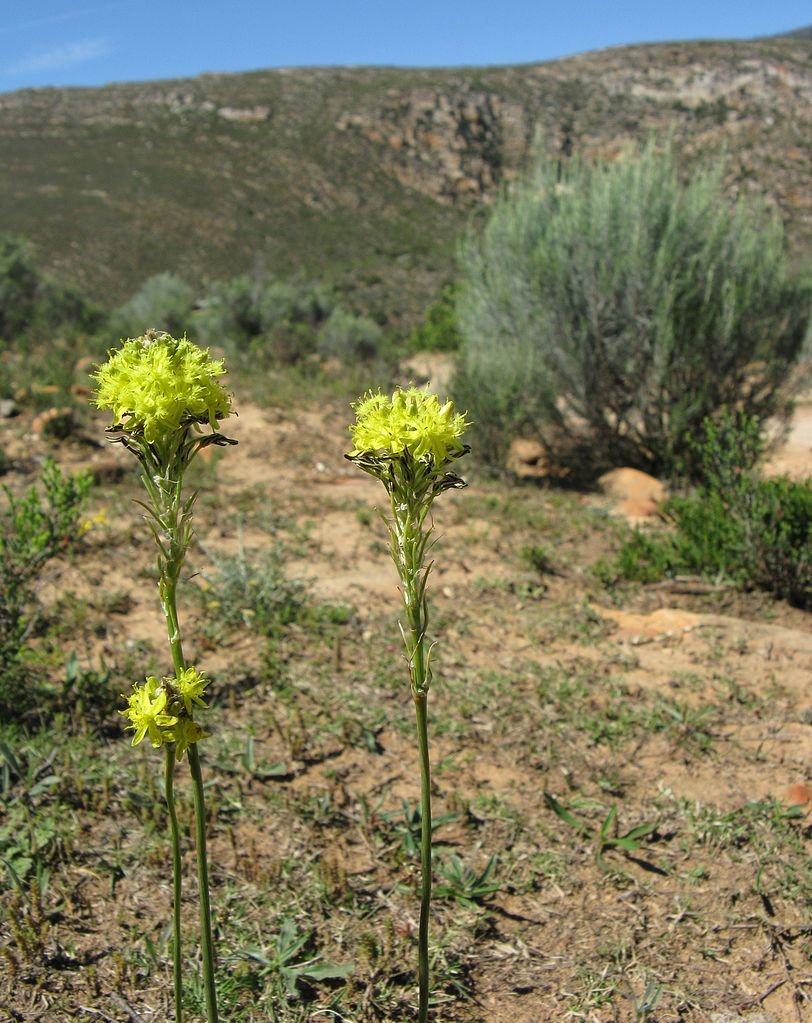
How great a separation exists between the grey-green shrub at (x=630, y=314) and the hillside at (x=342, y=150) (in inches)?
607

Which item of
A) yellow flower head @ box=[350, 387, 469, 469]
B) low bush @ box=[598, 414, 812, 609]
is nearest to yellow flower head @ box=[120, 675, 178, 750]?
yellow flower head @ box=[350, 387, 469, 469]

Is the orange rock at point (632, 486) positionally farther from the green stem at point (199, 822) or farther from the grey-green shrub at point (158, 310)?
the grey-green shrub at point (158, 310)

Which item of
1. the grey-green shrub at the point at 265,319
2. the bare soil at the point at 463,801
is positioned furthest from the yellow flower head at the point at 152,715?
the grey-green shrub at the point at 265,319

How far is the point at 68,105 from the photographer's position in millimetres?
38219

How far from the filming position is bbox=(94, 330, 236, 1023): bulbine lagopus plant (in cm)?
126

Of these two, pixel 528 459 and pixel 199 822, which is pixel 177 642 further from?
pixel 528 459

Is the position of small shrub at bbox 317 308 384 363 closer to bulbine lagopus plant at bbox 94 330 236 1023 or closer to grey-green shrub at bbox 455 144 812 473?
grey-green shrub at bbox 455 144 812 473

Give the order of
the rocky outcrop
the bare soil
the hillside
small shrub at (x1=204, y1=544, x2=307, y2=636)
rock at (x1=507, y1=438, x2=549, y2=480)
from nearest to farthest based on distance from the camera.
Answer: the bare soil < small shrub at (x1=204, y1=544, x2=307, y2=636) < rock at (x1=507, y1=438, x2=549, y2=480) < the hillside < the rocky outcrop

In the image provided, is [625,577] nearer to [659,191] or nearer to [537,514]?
[537,514]

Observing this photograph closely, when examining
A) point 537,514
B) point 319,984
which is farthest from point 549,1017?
point 537,514

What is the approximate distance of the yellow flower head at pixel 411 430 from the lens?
49.3 inches

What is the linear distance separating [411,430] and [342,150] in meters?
37.5

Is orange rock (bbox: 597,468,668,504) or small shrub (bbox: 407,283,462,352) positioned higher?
small shrub (bbox: 407,283,462,352)

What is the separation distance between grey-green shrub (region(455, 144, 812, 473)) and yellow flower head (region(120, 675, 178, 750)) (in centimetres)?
521
